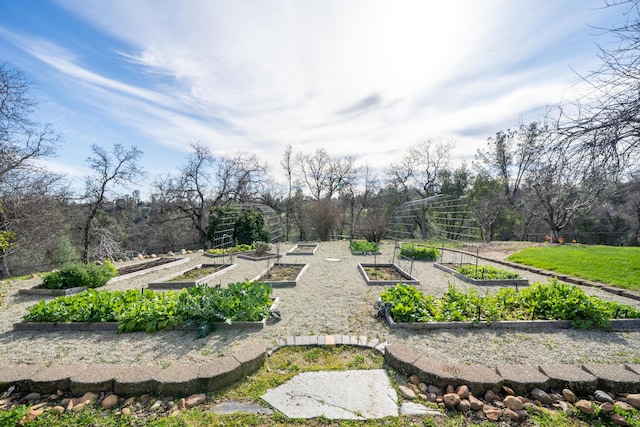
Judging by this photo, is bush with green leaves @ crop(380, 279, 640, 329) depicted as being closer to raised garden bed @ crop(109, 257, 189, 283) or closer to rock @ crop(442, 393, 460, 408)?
rock @ crop(442, 393, 460, 408)

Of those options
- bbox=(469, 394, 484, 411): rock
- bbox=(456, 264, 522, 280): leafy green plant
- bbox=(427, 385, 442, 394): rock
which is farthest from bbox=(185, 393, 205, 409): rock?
bbox=(456, 264, 522, 280): leafy green plant

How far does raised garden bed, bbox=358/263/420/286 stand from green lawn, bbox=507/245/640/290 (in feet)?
13.9

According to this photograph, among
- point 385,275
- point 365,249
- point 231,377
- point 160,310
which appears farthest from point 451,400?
point 365,249

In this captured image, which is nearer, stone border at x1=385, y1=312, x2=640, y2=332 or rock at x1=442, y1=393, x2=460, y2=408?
rock at x1=442, y1=393, x2=460, y2=408

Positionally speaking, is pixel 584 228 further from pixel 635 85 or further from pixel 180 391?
pixel 180 391

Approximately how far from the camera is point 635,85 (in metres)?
3.29

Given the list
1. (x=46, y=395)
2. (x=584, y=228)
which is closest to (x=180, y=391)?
(x=46, y=395)

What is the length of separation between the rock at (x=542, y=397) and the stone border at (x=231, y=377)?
0.19 feet

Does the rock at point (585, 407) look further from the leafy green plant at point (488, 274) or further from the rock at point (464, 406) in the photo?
the leafy green plant at point (488, 274)

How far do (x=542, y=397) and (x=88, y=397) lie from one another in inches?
158

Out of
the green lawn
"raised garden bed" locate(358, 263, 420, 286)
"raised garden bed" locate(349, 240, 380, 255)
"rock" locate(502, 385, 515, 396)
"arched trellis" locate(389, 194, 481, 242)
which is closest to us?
"rock" locate(502, 385, 515, 396)

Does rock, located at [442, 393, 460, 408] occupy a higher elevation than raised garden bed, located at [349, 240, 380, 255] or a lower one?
lower

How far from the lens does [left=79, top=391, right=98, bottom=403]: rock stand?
8.26 ft

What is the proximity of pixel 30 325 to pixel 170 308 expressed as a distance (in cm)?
205
